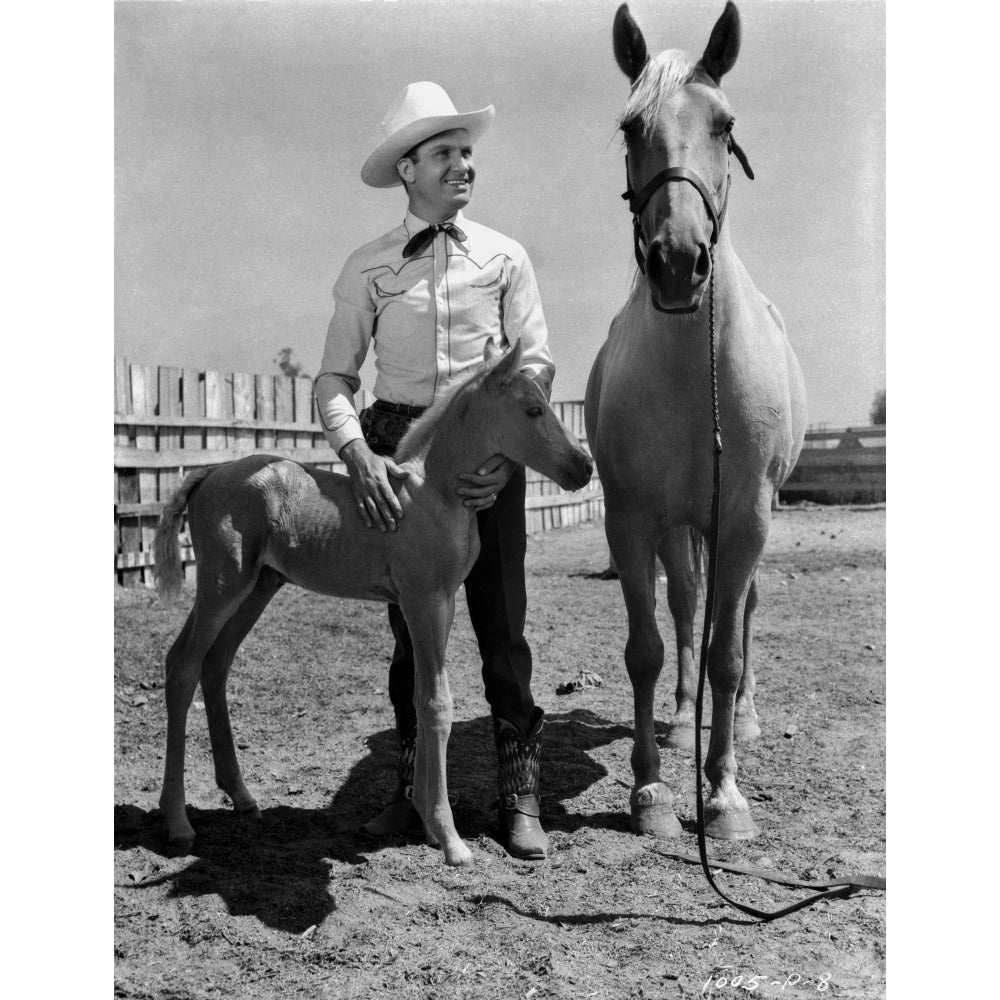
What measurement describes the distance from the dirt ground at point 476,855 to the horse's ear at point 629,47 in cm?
295

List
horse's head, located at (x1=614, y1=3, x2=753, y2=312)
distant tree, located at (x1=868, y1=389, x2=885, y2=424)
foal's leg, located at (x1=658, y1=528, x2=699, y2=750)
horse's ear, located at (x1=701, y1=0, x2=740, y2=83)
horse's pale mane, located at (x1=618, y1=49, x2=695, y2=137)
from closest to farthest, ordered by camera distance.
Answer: horse's head, located at (x1=614, y1=3, x2=753, y2=312)
horse's pale mane, located at (x1=618, y1=49, x2=695, y2=137)
horse's ear, located at (x1=701, y1=0, x2=740, y2=83)
distant tree, located at (x1=868, y1=389, x2=885, y2=424)
foal's leg, located at (x1=658, y1=528, x2=699, y2=750)

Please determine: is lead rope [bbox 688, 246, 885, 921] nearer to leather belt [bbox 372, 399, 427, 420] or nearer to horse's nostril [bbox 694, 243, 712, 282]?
horse's nostril [bbox 694, 243, 712, 282]

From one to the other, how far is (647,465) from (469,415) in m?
0.85

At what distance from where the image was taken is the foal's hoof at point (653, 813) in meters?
4.11

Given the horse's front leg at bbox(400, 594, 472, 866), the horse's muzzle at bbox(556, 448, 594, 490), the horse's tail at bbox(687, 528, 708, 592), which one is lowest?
the horse's front leg at bbox(400, 594, 472, 866)

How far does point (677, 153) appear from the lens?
335 cm

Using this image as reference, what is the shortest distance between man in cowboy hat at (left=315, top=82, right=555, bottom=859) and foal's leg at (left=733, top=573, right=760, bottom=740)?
1710mm

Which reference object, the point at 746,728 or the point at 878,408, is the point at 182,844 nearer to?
the point at 746,728

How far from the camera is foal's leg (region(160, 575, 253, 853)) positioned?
Result: 142 inches

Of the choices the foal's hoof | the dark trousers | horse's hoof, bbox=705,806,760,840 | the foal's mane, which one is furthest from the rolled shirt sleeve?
horse's hoof, bbox=705,806,760,840

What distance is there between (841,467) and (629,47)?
6.32m

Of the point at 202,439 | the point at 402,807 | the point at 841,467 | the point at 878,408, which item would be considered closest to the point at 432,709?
the point at 402,807

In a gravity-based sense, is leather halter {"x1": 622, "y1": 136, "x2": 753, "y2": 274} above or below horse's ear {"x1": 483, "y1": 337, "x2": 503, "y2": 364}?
above
